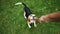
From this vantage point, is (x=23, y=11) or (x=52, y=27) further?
(x=23, y=11)

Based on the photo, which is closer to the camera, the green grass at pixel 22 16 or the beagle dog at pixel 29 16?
the beagle dog at pixel 29 16

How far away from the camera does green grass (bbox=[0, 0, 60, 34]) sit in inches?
122

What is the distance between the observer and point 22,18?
3283 mm

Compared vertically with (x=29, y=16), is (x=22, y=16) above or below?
below

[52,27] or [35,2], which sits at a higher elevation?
[35,2]

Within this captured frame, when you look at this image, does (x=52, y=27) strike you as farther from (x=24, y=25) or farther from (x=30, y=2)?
(x=30, y=2)

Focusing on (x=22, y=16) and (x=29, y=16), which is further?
(x=22, y=16)

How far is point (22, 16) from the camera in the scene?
332cm

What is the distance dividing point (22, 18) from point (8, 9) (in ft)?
1.23

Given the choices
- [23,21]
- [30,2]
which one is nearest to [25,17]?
[23,21]

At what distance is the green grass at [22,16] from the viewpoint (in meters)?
3.10

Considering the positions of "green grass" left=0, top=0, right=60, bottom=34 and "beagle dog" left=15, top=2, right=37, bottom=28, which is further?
"green grass" left=0, top=0, right=60, bottom=34

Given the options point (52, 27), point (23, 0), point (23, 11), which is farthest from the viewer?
point (23, 0)

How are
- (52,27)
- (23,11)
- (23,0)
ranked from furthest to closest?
(23,0) < (23,11) < (52,27)
